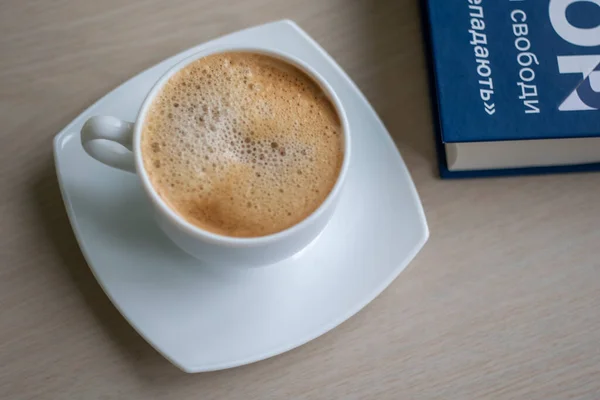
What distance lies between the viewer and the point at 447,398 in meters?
0.63

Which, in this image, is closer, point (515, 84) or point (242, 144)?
point (242, 144)

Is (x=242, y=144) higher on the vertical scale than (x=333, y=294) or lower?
higher

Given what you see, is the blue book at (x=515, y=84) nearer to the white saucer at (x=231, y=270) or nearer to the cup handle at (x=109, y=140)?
the white saucer at (x=231, y=270)

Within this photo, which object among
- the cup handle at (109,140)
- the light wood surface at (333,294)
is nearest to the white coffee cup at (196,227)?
the cup handle at (109,140)

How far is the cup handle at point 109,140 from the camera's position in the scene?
21.8 inches

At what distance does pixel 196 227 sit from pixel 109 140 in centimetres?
12

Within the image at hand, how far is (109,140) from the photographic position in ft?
1.90

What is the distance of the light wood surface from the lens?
622 mm

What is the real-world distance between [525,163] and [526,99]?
8 cm

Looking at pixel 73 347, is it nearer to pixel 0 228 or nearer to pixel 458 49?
pixel 0 228

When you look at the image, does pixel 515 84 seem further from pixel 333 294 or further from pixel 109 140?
pixel 109 140

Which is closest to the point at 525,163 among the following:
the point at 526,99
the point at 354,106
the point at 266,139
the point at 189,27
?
the point at 526,99

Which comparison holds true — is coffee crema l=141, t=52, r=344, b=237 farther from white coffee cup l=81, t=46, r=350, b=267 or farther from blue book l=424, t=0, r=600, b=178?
blue book l=424, t=0, r=600, b=178

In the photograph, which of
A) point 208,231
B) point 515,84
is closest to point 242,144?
point 208,231
